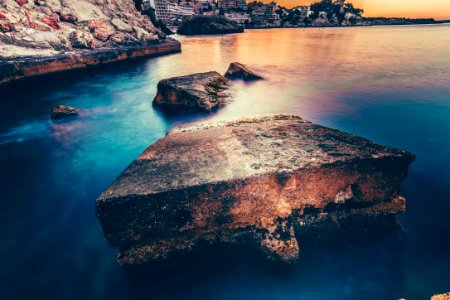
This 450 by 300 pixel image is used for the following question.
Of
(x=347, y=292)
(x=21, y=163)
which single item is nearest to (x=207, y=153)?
(x=347, y=292)

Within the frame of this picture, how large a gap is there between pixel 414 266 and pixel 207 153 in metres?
2.81

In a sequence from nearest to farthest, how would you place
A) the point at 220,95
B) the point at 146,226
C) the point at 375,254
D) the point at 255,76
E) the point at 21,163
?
the point at 146,226, the point at 375,254, the point at 21,163, the point at 220,95, the point at 255,76

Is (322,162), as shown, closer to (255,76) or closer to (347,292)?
(347,292)

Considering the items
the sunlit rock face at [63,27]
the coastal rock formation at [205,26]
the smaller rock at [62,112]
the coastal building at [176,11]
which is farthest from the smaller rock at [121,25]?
the coastal building at [176,11]

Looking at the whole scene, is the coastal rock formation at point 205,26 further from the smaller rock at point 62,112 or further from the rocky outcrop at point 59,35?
the smaller rock at point 62,112

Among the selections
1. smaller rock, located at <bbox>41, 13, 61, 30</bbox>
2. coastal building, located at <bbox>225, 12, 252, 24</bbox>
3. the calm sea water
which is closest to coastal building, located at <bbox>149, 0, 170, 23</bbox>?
coastal building, located at <bbox>225, 12, 252, 24</bbox>

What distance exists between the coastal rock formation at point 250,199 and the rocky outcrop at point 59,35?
41.5ft

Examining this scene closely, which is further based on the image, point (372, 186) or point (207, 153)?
point (207, 153)

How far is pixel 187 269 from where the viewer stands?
2584 millimetres

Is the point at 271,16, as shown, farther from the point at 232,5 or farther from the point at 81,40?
the point at 81,40

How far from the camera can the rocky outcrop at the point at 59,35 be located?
1174 centimetres

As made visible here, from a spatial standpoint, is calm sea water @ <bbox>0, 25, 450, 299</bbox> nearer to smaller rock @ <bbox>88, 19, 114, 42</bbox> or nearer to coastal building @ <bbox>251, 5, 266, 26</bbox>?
smaller rock @ <bbox>88, 19, 114, 42</bbox>

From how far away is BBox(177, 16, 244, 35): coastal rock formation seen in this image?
58809mm

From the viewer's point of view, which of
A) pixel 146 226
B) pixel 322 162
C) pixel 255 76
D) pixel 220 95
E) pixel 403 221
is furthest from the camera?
pixel 255 76
